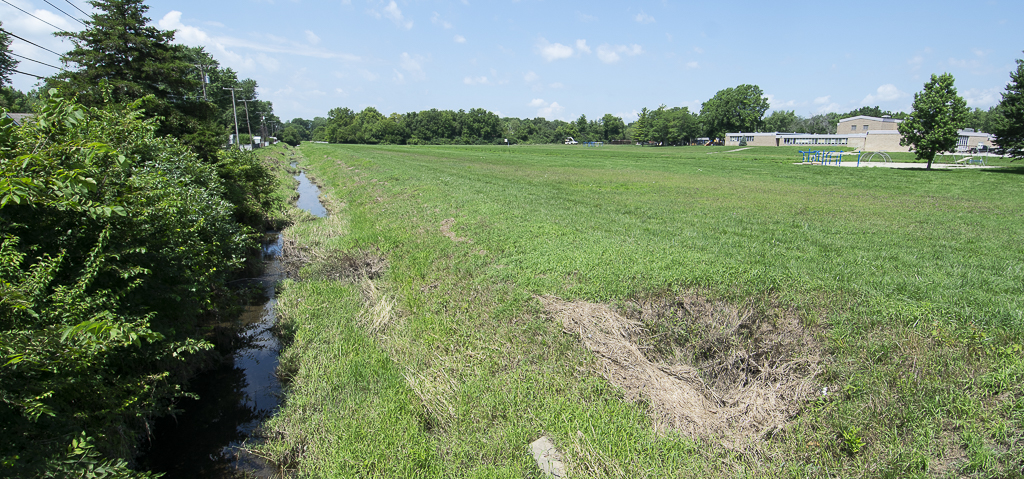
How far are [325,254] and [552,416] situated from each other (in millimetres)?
8651

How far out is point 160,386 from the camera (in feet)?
18.5

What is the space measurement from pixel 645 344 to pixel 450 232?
6.86 meters

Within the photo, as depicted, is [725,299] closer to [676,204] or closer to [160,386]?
[160,386]

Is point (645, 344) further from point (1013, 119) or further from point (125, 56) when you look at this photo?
point (1013, 119)

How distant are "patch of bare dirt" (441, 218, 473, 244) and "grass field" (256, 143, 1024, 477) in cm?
8

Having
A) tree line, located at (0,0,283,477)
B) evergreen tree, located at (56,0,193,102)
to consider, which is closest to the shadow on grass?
tree line, located at (0,0,283,477)

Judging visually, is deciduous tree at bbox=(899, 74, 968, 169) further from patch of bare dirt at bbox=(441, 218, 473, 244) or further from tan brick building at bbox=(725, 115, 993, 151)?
patch of bare dirt at bbox=(441, 218, 473, 244)

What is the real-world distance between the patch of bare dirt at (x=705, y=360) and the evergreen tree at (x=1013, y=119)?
3660cm

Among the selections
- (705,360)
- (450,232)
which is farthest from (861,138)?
(705,360)

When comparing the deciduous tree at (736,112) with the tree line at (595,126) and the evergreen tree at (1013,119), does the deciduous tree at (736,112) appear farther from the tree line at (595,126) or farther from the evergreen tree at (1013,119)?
the evergreen tree at (1013,119)

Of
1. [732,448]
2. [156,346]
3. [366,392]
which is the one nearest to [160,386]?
[156,346]

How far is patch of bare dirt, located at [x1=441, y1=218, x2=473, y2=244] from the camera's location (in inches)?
449

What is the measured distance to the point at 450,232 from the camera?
40.2 feet

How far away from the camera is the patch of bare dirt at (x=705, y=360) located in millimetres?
5211
